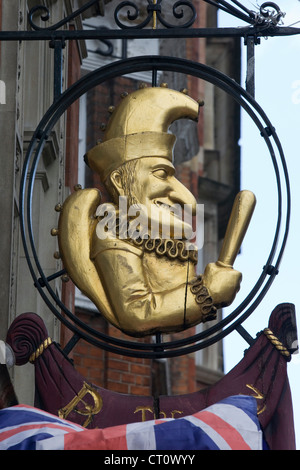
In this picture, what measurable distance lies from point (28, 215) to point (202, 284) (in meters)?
1.12

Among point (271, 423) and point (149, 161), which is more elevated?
point (149, 161)

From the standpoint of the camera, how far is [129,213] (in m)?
9.75

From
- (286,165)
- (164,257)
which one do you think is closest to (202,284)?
(164,257)

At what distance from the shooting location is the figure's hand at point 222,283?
9422mm

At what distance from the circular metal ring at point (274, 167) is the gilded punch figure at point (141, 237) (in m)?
0.12

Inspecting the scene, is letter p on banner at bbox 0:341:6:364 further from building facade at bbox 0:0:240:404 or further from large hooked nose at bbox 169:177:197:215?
large hooked nose at bbox 169:177:197:215

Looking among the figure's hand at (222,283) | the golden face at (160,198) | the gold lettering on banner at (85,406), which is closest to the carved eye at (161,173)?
the golden face at (160,198)

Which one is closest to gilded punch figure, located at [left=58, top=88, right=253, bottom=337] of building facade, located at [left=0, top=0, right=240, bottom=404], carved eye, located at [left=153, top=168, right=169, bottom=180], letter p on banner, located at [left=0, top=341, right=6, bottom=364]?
carved eye, located at [left=153, top=168, right=169, bottom=180]

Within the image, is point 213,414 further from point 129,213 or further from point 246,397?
point 129,213

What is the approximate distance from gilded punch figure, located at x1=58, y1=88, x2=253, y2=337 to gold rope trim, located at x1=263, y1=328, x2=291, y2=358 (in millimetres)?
378

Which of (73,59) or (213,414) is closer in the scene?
(213,414)

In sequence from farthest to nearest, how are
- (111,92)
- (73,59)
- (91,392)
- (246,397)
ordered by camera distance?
(111,92)
(73,59)
(91,392)
(246,397)

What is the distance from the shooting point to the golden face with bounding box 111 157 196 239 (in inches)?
383
